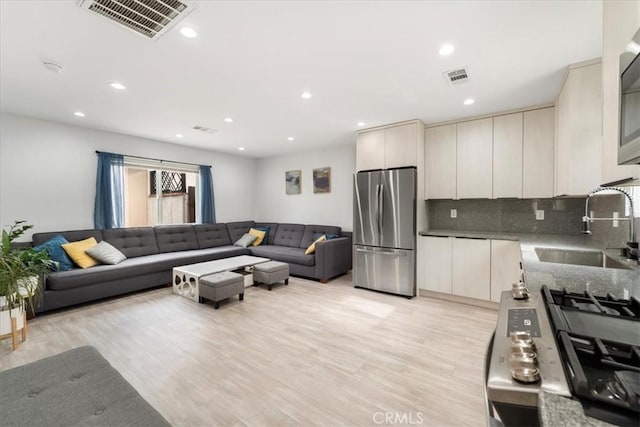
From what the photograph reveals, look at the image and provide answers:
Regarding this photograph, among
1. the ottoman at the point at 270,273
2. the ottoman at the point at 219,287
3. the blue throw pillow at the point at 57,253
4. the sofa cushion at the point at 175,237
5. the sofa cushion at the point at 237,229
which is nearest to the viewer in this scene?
the ottoman at the point at 219,287

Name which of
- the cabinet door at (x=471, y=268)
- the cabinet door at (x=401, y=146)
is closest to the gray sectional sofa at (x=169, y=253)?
the cabinet door at (x=401, y=146)

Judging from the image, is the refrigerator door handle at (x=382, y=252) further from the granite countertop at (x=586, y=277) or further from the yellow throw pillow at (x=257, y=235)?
the yellow throw pillow at (x=257, y=235)

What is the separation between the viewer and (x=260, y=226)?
633cm

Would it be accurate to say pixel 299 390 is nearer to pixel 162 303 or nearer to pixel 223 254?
pixel 162 303

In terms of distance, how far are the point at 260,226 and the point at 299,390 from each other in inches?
185

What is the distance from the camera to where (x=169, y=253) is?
188 inches

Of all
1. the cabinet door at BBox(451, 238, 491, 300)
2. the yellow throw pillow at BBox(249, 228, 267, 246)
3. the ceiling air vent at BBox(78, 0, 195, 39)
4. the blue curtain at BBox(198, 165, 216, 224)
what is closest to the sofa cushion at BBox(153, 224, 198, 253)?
the blue curtain at BBox(198, 165, 216, 224)

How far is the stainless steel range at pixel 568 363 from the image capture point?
0.52 metres

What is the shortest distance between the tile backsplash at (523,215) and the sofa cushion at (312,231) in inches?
71.1

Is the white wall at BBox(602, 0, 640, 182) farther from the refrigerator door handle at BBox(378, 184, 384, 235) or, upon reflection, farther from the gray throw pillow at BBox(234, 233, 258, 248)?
the gray throw pillow at BBox(234, 233, 258, 248)

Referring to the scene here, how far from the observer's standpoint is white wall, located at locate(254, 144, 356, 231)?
539 cm

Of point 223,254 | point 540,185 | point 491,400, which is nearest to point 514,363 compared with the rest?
point 491,400

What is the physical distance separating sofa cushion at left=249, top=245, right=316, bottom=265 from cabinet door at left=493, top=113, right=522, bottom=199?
9.64 ft

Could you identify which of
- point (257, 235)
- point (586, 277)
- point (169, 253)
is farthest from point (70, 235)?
point (586, 277)
